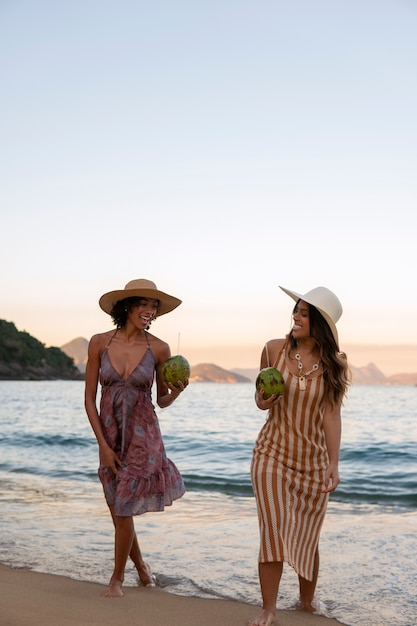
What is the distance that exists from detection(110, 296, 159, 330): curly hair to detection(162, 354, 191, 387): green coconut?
0.32 m

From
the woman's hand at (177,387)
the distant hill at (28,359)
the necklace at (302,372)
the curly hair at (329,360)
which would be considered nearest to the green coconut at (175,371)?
the woman's hand at (177,387)

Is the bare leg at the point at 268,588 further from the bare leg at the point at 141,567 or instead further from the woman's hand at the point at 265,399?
the bare leg at the point at 141,567

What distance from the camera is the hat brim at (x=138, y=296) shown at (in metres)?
5.18

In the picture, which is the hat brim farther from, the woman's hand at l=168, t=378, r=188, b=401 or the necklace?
the necklace

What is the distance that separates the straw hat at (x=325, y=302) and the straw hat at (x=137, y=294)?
0.89m

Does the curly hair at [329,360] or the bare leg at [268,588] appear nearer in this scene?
the bare leg at [268,588]

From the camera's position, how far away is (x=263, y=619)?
469 cm

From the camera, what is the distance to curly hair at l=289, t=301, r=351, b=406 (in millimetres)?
4746

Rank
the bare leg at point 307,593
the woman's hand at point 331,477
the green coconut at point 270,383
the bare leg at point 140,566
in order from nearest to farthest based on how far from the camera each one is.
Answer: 1. the green coconut at point 270,383
2. the woman's hand at point 331,477
3. the bare leg at point 307,593
4. the bare leg at point 140,566

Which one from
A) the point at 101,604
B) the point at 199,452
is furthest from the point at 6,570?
the point at 199,452

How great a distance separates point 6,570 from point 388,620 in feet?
9.66

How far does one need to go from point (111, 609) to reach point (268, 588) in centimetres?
104

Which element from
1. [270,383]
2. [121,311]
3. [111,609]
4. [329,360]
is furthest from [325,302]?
[111,609]

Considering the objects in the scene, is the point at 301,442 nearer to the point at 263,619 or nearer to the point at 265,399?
the point at 265,399
